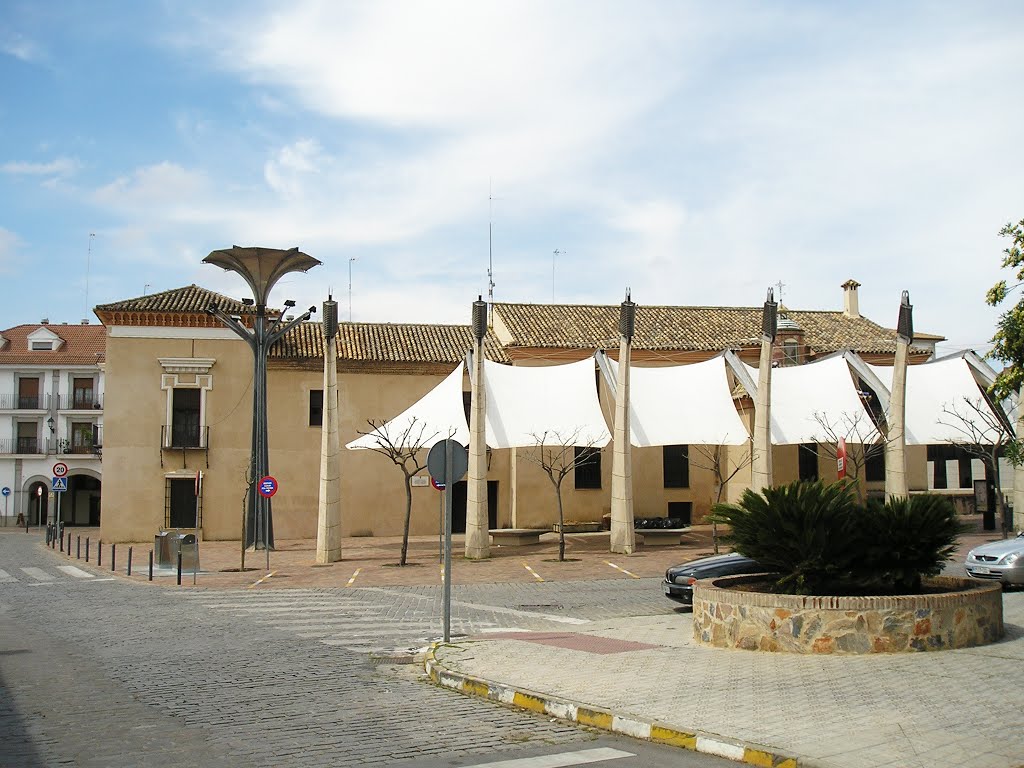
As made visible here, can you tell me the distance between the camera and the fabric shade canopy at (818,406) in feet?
96.9

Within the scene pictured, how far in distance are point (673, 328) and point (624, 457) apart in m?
12.7

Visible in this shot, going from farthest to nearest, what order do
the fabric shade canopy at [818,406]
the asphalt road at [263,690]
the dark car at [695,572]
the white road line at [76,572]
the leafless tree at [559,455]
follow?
the fabric shade canopy at [818,406], the leafless tree at [559,455], the white road line at [76,572], the dark car at [695,572], the asphalt road at [263,690]

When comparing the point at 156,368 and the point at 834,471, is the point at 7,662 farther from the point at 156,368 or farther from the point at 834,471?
the point at 834,471

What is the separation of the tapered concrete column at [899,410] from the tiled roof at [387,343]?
14316mm

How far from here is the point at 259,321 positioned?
31.2 metres

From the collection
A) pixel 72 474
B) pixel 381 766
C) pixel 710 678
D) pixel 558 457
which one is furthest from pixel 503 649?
pixel 72 474

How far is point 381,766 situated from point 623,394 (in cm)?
2201

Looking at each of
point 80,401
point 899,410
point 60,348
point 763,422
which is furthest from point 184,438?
point 60,348

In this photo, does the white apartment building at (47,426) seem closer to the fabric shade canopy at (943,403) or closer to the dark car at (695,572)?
the fabric shade canopy at (943,403)

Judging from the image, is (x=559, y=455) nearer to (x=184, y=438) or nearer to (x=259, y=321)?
(x=259, y=321)

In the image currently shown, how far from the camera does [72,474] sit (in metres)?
55.3

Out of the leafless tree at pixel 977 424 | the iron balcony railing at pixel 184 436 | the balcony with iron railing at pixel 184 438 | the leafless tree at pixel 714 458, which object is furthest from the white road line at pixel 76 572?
the leafless tree at pixel 977 424

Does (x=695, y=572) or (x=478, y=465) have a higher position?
(x=478, y=465)

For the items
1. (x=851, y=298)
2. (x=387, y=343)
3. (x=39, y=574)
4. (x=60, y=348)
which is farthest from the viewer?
(x=60, y=348)
